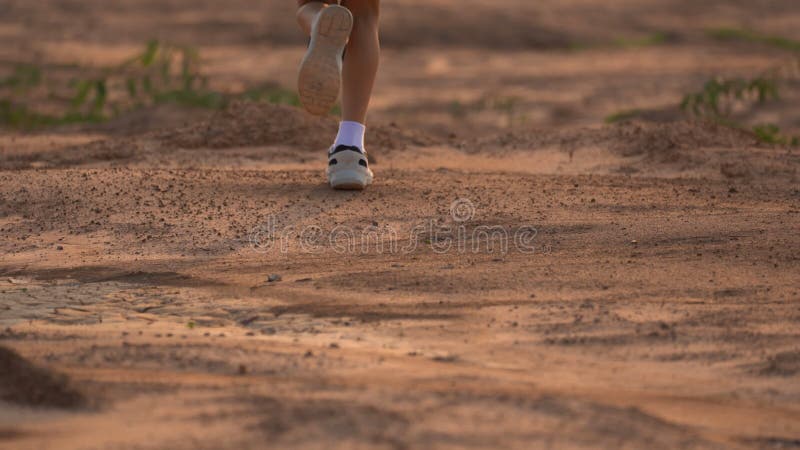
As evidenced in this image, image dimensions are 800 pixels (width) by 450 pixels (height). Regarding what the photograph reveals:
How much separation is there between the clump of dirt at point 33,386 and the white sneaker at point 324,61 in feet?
5.35

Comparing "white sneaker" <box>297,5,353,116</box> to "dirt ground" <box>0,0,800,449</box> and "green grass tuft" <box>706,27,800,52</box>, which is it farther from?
"green grass tuft" <box>706,27,800,52</box>

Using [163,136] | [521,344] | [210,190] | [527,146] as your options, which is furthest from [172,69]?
[521,344]

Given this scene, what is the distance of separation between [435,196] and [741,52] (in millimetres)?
8287

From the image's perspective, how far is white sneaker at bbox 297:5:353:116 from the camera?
406cm

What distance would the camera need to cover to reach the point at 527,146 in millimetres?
5820

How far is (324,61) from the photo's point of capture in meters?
4.07

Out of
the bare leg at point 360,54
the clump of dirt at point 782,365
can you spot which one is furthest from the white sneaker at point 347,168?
the clump of dirt at point 782,365

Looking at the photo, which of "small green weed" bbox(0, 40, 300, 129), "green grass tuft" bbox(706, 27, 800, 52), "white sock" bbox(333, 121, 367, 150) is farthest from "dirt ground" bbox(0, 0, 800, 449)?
"green grass tuft" bbox(706, 27, 800, 52)

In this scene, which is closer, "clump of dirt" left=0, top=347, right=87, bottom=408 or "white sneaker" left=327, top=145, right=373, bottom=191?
"clump of dirt" left=0, top=347, right=87, bottom=408

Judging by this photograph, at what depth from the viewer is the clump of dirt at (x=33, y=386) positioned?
2.61 m

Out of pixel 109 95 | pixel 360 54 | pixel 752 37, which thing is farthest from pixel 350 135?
pixel 752 37

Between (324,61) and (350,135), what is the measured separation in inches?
20.2

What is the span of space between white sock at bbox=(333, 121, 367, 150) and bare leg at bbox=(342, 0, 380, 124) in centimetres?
6

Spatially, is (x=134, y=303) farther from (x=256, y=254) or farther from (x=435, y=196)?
(x=435, y=196)
